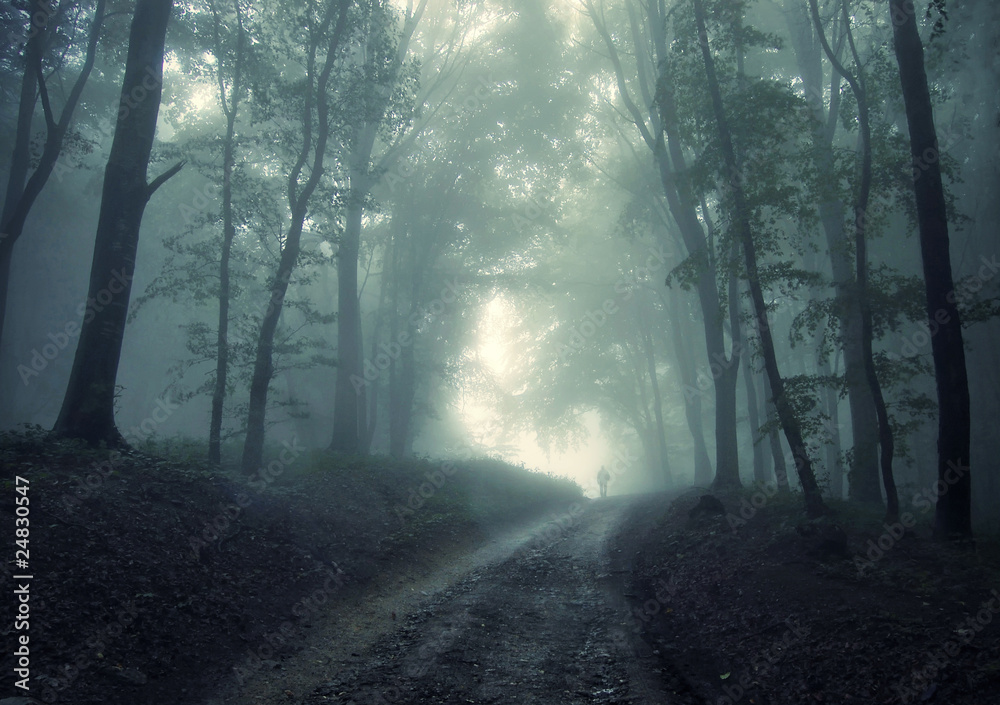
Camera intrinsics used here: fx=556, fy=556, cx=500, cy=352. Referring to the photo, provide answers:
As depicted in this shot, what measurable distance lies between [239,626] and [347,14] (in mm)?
15159

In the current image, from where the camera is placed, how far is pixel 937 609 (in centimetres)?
582

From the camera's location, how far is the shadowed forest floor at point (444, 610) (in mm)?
5230

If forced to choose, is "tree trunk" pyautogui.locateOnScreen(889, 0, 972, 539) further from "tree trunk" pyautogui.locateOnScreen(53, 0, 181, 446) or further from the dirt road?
"tree trunk" pyautogui.locateOnScreen(53, 0, 181, 446)

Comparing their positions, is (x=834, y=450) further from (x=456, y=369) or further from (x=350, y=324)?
(x=350, y=324)

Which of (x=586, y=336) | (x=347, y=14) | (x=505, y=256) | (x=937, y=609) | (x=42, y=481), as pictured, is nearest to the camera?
(x=937, y=609)

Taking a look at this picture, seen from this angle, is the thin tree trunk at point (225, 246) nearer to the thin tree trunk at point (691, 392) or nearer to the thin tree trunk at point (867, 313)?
the thin tree trunk at point (867, 313)

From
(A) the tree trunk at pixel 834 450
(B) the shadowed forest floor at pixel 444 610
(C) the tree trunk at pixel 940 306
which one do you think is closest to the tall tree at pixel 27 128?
(B) the shadowed forest floor at pixel 444 610

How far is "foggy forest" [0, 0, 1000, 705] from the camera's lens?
19.0 ft

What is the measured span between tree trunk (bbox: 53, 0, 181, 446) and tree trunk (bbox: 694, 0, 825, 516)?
10688 millimetres

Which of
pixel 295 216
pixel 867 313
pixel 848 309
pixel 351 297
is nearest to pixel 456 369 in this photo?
pixel 351 297

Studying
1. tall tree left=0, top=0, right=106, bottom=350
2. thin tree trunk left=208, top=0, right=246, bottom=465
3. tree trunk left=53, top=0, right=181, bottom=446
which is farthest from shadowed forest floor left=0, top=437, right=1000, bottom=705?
tall tree left=0, top=0, right=106, bottom=350

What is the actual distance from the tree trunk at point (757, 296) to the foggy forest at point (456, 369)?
0.07 metres

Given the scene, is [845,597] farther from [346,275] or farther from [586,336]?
[586,336]

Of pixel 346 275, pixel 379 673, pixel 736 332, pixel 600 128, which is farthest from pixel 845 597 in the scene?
pixel 600 128
